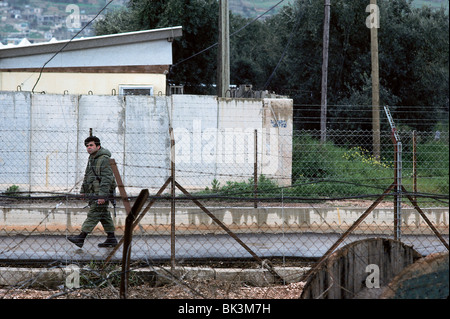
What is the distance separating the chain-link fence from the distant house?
3.17 metres

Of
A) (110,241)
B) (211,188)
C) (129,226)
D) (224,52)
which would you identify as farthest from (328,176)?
(129,226)

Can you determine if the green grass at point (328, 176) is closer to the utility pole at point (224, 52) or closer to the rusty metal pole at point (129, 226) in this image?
the utility pole at point (224, 52)

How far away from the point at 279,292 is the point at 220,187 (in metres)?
6.40

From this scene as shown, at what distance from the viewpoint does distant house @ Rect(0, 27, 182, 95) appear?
16.5 meters

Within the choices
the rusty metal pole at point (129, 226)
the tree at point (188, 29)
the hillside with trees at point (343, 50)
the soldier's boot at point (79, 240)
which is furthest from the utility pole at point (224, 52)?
the rusty metal pole at point (129, 226)

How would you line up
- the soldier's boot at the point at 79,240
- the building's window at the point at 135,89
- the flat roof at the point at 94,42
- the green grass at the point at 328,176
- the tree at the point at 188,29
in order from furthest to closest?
1. the tree at the point at 188,29
2. the flat roof at the point at 94,42
3. the building's window at the point at 135,89
4. the green grass at the point at 328,176
5. the soldier's boot at the point at 79,240

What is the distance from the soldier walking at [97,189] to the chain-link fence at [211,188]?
0.61 feet

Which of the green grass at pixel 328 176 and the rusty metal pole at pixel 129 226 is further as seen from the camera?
the green grass at pixel 328 176

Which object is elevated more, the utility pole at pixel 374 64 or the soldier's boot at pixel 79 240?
the utility pole at pixel 374 64

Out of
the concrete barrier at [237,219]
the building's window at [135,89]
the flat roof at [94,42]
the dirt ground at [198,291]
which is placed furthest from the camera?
the flat roof at [94,42]

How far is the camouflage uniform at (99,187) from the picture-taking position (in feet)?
28.9

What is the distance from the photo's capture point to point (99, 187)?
29.7 ft

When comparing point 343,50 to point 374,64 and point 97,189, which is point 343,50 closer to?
point 374,64

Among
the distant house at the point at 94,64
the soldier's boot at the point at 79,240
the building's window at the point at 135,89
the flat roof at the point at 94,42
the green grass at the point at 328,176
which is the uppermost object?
the flat roof at the point at 94,42
